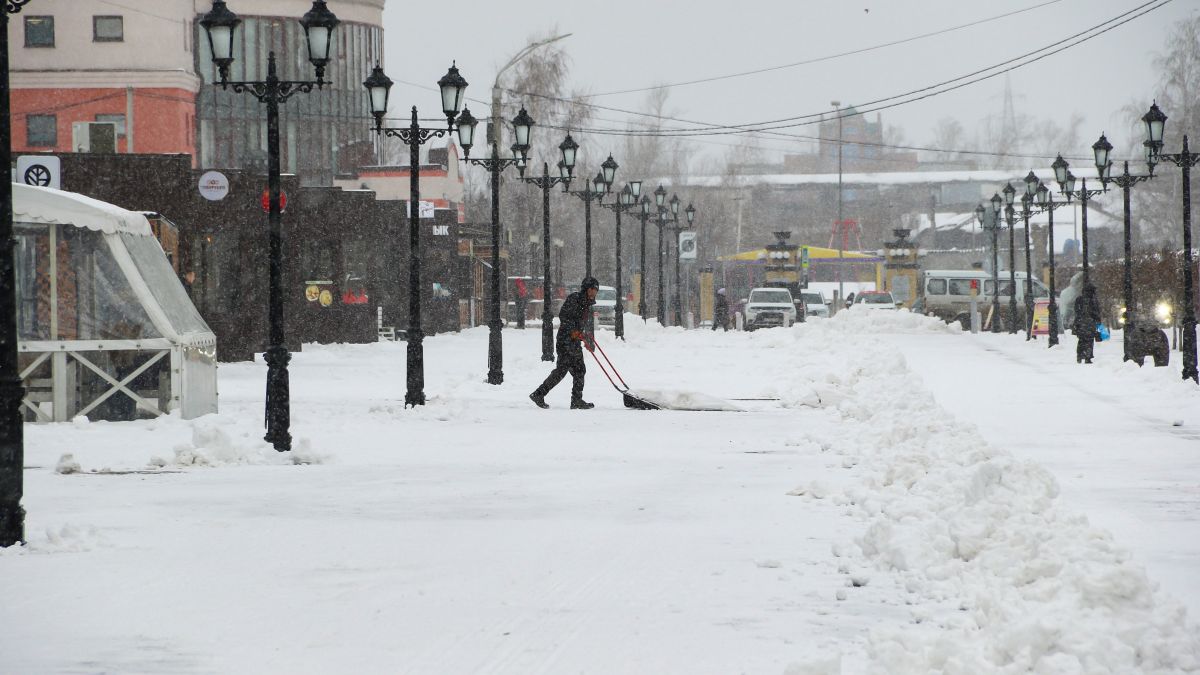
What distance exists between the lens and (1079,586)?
243 inches

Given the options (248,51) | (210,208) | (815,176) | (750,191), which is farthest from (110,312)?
(815,176)

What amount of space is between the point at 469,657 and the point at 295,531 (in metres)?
3.58

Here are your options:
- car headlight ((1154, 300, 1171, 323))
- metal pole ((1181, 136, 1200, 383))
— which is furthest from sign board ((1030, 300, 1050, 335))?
metal pole ((1181, 136, 1200, 383))

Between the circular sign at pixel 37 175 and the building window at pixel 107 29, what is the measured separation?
25.8m

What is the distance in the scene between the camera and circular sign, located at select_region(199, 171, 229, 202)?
30938 millimetres

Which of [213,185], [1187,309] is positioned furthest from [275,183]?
A: [213,185]

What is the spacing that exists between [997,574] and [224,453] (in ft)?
25.5

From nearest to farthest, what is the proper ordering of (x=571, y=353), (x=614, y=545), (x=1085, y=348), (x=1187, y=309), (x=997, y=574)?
(x=997, y=574) → (x=614, y=545) → (x=571, y=353) → (x=1187, y=309) → (x=1085, y=348)

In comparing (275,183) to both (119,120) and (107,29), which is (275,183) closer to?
(119,120)

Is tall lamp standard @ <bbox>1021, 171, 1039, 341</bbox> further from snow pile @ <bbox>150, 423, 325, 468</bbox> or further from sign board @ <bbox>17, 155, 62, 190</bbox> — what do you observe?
snow pile @ <bbox>150, 423, 325, 468</bbox>

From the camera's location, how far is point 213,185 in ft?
102

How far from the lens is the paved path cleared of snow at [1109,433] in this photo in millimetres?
9180

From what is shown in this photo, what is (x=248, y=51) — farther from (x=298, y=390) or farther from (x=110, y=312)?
(x=110, y=312)

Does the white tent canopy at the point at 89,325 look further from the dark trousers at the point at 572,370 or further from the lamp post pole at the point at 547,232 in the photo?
the lamp post pole at the point at 547,232
